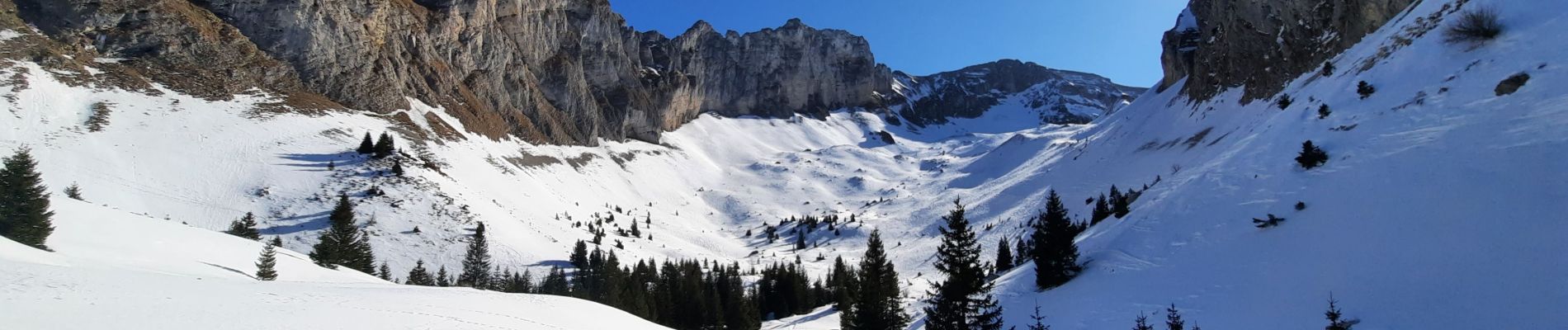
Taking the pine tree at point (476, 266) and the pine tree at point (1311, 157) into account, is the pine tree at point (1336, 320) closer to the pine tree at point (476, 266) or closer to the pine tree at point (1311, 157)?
the pine tree at point (1311, 157)

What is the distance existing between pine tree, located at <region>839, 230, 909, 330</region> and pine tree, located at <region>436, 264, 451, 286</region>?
2631 centimetres

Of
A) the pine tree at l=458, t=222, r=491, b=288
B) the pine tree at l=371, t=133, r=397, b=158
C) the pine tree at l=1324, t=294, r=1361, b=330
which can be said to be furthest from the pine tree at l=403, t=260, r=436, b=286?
the pine tree at l=1324, t=294, r=1361, b=330

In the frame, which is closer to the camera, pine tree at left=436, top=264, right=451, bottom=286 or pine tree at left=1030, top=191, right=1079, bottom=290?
pine tree at left=1030, top=191, right=1079, bottom=290

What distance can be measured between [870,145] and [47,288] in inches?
6735

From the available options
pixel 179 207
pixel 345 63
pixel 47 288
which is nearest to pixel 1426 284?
pixel 47 288

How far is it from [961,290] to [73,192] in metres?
43.2

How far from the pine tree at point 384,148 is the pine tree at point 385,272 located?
15.9 m

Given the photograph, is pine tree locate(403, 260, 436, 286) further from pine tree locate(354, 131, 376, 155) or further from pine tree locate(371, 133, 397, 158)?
pine tree locate(354, 131, 376, 155)

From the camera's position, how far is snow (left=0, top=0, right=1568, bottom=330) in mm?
12094

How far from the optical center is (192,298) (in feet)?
38.2

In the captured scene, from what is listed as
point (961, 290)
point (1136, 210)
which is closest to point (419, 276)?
point (961, 290)

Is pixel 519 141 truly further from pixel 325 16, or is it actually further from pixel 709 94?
pixel 709 94

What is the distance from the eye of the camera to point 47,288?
401 inches

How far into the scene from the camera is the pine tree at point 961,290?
692 inches
